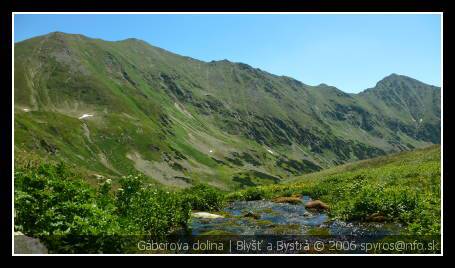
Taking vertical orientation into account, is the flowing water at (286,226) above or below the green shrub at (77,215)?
below

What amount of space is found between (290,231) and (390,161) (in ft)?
152

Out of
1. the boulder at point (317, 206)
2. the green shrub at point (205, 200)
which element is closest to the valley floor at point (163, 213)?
the green shrub at point (205, 200)

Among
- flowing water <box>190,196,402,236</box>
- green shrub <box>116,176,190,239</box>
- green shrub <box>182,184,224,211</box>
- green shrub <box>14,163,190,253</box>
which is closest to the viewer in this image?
green shrub <box>14,163,190,253</box>

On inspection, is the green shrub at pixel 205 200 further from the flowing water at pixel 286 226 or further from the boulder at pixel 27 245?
the boulder at pixel 27 245

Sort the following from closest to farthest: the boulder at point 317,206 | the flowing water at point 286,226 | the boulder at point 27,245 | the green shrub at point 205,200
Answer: the boulder at point 27,245 → the flowing water at point 286,226 → the boulder at point 317,206 → the green shrub at point 205,200

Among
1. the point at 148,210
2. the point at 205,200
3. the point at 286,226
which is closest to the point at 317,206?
the point at 205,200

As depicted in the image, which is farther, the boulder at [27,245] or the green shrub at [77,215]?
the green shrub at [77,215]

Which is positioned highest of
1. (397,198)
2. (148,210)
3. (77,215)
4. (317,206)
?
(397,198)

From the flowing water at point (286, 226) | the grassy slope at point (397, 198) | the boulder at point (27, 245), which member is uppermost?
the grassy slope at point (397, 198)

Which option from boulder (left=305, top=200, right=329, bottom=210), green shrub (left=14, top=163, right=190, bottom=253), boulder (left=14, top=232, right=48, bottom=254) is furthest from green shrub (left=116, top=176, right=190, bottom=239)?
boulder (left=305, top=200, right=329, bottom=210)

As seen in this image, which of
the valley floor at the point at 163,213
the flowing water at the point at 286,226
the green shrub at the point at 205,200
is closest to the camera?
the valley floor at the point at 163,213

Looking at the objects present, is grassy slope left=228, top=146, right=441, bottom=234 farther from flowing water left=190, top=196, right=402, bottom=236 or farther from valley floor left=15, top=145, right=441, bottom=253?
flowing water left=190, top=196, right=402, bottom=236

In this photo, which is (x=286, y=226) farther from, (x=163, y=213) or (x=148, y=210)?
(x=148, y=210)
